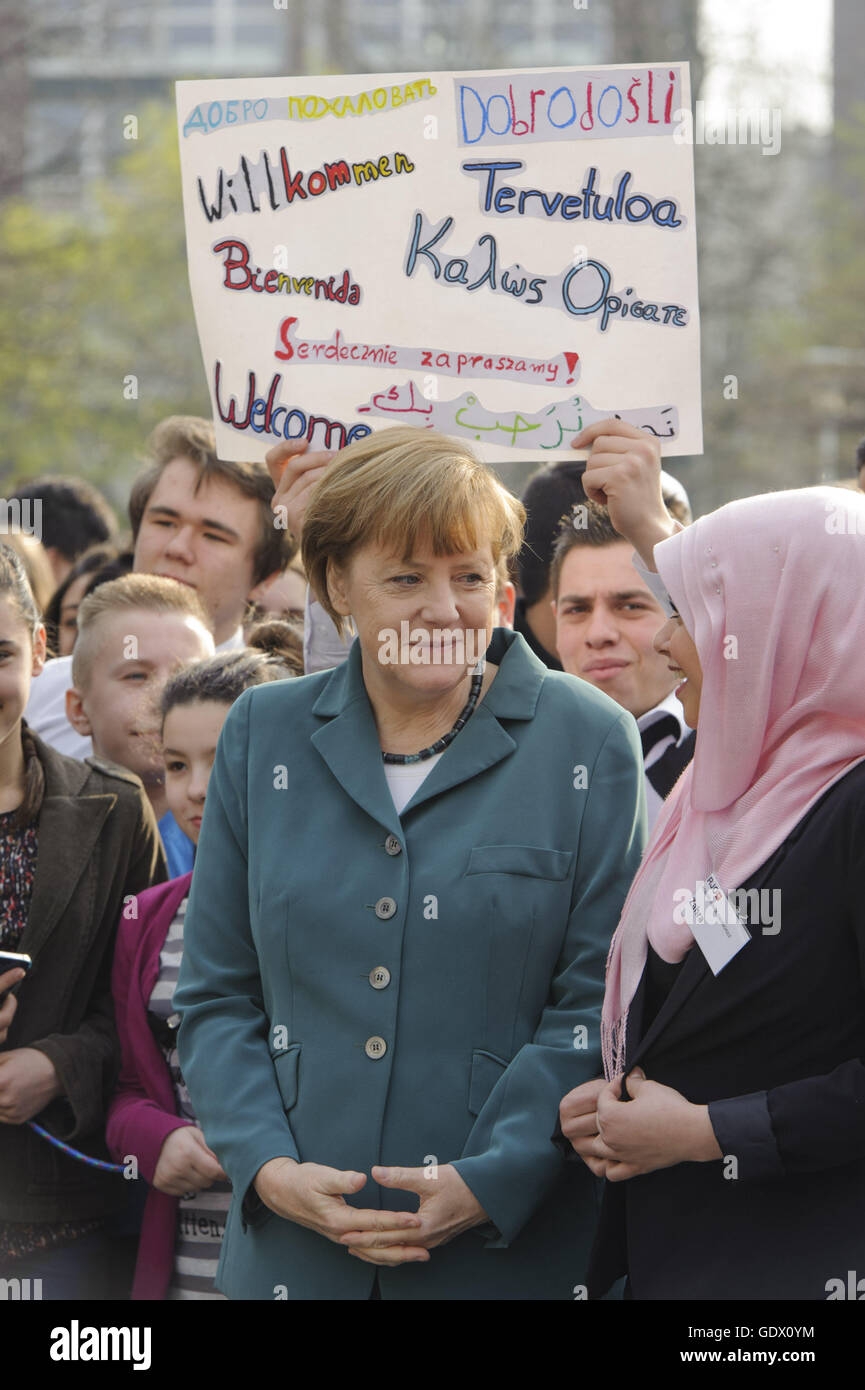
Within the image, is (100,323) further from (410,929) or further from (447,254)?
(410,929)

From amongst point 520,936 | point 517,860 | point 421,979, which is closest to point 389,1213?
point 421,979

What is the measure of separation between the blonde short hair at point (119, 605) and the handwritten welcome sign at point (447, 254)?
31.3 inches

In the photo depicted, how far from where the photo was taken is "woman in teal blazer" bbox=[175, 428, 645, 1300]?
8.94 feet

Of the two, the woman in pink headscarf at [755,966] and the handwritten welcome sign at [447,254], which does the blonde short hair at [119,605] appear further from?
the woman in pink headscarf at [755,966]

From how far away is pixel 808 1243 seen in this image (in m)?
2.57

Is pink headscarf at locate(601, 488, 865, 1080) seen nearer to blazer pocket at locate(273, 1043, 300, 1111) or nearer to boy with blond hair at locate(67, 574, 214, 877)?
blazer pocket at locate(273, 1043, 300, 1111)

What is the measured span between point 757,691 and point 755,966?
0.40 metres

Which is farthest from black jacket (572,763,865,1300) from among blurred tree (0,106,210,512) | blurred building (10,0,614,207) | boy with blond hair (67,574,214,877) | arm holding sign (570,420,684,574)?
blurred tree (0,106,210,512)

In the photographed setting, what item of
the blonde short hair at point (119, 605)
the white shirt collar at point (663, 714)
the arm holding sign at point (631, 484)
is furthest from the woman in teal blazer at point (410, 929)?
the blonde short hair at point (119, 605)

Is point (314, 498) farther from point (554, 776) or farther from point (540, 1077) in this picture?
point (540, 1077)

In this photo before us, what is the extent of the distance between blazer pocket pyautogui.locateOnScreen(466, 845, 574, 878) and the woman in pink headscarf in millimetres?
135

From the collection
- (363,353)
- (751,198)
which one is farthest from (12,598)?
(751,198)

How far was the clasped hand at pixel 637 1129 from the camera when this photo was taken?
8.41 feet

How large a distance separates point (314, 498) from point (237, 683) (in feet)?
3.15
